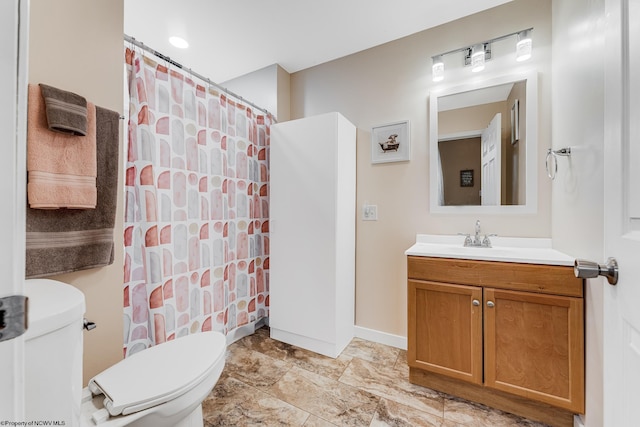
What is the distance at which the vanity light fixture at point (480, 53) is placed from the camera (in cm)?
158

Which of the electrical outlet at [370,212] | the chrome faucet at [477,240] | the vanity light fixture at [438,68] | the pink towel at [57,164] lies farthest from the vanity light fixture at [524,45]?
the pink towel at [57,164]

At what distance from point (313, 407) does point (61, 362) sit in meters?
1.19

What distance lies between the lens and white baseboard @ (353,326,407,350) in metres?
1.99

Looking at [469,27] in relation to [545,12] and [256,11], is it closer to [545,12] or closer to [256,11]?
[545,12]

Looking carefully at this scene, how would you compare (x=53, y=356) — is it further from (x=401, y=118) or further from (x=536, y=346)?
(x=401, y=118)

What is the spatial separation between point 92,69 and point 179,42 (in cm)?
119

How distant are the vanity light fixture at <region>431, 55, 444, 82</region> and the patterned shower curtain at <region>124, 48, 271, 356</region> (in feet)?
4.52

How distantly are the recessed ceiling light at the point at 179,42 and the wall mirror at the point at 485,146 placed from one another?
1990 mm

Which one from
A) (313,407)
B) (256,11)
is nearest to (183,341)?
(313,407)

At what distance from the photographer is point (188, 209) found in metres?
1.64

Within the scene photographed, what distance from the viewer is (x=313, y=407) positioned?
139cm

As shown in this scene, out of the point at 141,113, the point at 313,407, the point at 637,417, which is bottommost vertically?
the point at 313,407

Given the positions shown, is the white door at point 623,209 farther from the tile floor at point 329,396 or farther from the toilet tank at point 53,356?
the toilet tank at point 53,356

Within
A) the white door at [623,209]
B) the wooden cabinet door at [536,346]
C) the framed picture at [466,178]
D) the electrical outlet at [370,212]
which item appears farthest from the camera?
the electrical outlet at [370,212]
